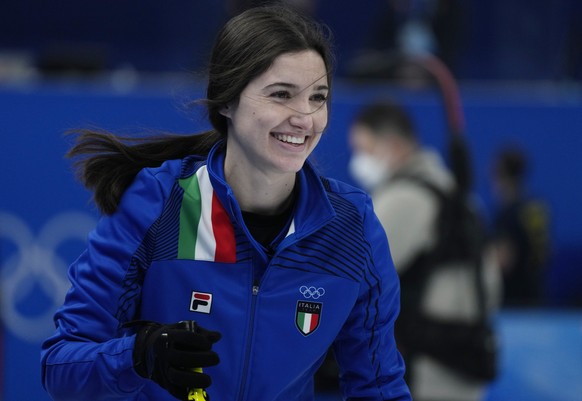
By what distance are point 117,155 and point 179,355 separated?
69 cm

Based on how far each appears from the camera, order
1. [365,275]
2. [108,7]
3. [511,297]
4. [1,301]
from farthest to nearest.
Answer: [108,7], [511,297], [1,301], [365,275]

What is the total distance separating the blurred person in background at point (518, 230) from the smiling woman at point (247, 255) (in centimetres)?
484

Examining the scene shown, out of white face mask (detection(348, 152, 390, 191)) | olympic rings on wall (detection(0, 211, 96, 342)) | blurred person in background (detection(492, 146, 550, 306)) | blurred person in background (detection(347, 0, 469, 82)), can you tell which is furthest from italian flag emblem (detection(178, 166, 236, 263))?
blurred person in background (detection(347, 0, 469, 82))

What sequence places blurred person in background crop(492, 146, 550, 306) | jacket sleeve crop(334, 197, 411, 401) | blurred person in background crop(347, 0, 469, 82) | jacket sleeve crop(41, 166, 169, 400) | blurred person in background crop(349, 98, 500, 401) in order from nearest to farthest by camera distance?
jacket sleeve crop(41, 166, 169, 400), jacket sleeve crop(334, 197, 411, 401), blurred person in background crop(349, 98, 500, 401), blurred person in background crop(492, 146, 550, 306), blurred person in background crop(347, 0, 469, 82)

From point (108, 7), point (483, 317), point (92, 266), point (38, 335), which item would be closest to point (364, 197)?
point (92, 266)

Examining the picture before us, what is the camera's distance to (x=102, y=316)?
2357 mm

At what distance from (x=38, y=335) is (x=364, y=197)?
4.23 metres

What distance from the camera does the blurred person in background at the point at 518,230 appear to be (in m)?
7.33

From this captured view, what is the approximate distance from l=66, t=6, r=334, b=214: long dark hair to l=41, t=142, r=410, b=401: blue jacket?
0.29ft

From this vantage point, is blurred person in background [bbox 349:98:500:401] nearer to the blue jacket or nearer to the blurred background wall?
the blurred background wall

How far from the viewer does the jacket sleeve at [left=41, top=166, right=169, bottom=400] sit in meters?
2.29

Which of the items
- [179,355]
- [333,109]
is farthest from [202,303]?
[333,109]

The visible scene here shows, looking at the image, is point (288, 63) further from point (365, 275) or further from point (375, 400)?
point (375, 400)

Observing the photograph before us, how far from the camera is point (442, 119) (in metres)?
7.35
